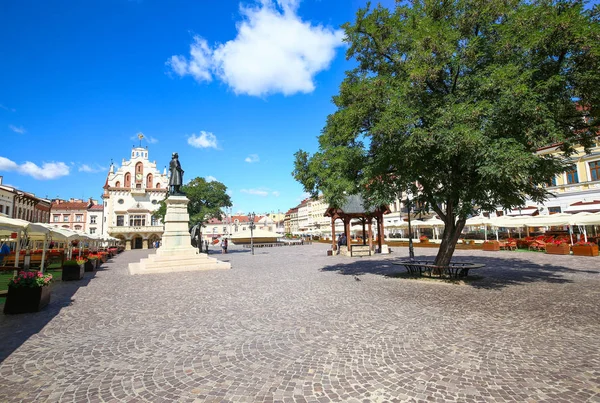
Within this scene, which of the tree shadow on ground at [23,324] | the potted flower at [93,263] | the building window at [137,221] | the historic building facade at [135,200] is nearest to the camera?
the tree shadow on ground at [23,324]

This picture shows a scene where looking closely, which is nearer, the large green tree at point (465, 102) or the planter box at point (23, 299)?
the planter box at point (23, 299)

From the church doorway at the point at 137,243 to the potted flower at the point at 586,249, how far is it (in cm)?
6033

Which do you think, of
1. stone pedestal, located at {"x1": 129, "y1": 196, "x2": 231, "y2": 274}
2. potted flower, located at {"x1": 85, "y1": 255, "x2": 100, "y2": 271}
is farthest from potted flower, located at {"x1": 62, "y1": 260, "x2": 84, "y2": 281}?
potted flower, located at {"x1": 85, "y1": 255, "x2": 100, "y2": 271}

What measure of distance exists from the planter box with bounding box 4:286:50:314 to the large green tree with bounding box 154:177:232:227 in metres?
29.4

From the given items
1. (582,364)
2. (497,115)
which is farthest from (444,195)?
(582,364)

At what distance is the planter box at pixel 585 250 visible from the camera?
1875cm

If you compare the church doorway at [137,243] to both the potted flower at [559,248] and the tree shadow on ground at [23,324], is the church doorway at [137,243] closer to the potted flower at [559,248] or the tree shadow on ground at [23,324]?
the tree shadow on ground at [23,324]

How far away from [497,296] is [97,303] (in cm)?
1173

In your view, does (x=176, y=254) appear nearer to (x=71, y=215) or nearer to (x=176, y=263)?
(x=176, y=263)

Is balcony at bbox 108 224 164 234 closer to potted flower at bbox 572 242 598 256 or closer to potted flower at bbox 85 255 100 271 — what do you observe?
potted flower at bbox 85 255 100 271

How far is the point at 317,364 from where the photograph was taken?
4629 millimetres

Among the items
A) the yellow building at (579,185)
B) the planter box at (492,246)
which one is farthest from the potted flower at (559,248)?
the yellow building at (579,185)

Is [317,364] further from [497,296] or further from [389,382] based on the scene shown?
[497,296]

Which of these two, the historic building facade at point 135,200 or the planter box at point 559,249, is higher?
the historic building facade at point 135,200
